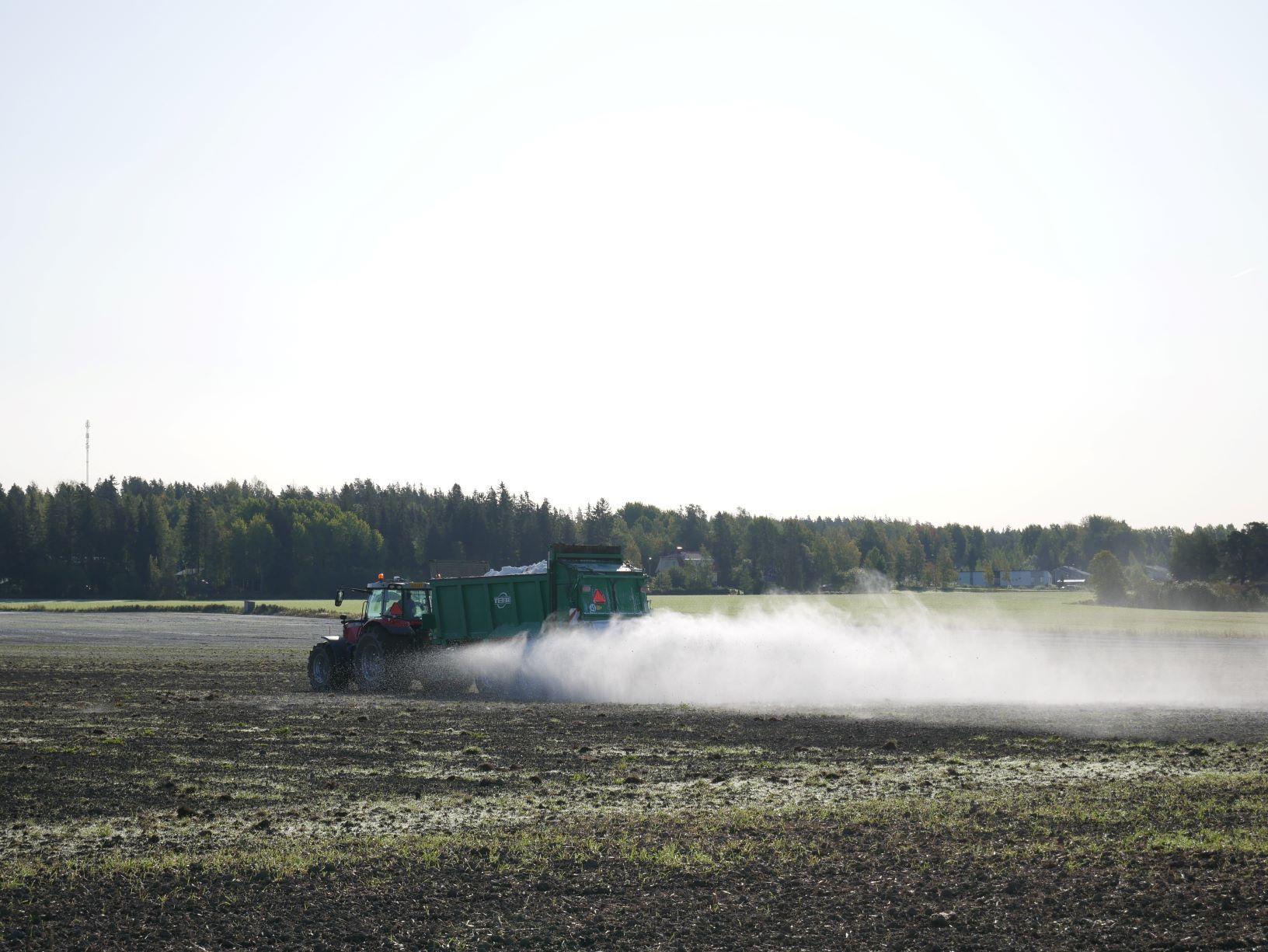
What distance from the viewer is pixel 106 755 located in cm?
1764

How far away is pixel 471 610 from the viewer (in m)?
30.8

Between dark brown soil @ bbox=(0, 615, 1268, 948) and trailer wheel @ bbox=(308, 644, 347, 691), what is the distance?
8145 millimetres

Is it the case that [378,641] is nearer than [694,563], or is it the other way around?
[378,641]

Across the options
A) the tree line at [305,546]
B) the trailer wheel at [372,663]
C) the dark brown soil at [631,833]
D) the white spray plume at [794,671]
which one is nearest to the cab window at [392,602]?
the trailer wheel at [372,663]

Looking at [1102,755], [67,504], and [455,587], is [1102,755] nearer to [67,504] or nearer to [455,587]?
[455,587]

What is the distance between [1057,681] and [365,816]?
23754mm

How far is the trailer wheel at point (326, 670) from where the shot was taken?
31188 millimetres

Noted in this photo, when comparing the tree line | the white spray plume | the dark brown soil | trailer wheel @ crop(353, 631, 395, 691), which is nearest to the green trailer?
trailer wheel @ crop(353, 631, 395, 691)

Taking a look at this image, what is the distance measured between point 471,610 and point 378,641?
8.66ft

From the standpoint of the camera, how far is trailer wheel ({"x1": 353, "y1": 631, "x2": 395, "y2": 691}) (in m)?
31.1

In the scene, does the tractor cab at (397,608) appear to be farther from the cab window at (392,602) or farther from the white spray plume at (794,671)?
the white spray plume at (794,671)

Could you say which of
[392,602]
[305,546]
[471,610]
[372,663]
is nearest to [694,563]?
[305,546]

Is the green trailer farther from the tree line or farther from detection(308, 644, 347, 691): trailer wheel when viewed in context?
the tree line

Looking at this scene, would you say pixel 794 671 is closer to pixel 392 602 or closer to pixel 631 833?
pixel 392 602
